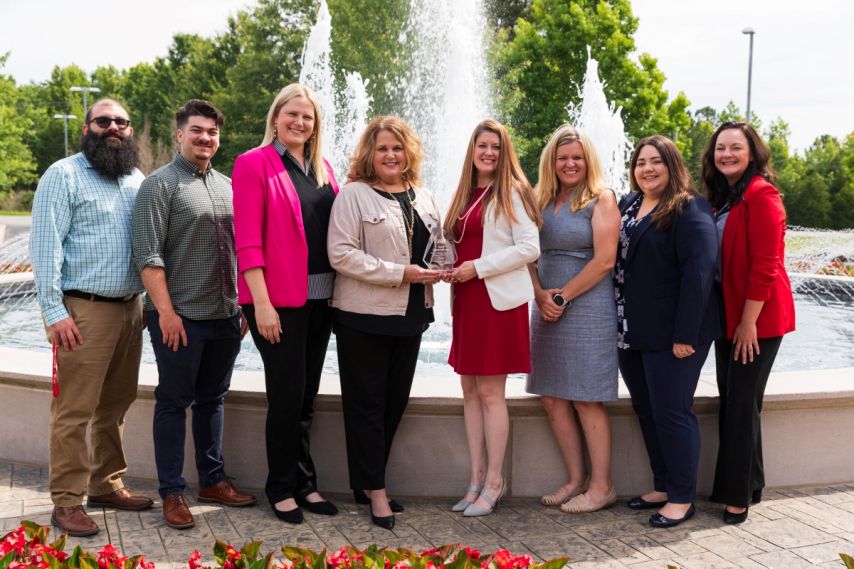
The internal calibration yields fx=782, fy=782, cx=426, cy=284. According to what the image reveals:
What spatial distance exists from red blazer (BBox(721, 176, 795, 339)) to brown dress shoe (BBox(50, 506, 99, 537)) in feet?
10.8

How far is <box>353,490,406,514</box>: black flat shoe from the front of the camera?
409 centimetres

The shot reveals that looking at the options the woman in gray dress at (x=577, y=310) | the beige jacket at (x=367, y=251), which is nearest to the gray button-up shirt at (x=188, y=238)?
the beige jacket at (x=367, y=251)

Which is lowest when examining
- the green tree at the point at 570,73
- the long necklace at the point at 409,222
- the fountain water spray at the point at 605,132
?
the long necklace at the point at 409,222

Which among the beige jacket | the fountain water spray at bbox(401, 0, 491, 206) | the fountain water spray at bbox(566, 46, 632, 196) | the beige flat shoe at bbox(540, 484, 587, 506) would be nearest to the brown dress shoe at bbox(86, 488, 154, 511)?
the beige jacket

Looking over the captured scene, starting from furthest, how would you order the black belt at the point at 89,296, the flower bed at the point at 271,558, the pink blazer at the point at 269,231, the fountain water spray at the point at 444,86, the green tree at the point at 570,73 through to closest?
1. the green tree at the point at 570,73
2. the fountain water spray at the point at 444,86
3. the black belt at the point at 89,296
4. the pink blazer at the point at 269,231
5. the flower bed at the point at 271,558

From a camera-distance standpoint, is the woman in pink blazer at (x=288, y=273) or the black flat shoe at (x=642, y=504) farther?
the black flat shoe at (x=642, y=504)

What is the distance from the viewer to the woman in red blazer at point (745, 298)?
12.6 feet

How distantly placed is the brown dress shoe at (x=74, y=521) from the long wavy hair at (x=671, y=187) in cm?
312

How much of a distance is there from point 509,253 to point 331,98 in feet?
69.1

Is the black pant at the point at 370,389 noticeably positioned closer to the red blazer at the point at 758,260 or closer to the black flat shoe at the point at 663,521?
the black flat shoe at the point at 663,521

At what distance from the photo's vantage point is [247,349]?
784 centimetres

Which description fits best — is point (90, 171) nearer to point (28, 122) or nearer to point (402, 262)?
point (402, 262)

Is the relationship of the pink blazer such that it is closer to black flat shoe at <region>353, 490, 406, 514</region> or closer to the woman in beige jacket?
the woman in beige jacket

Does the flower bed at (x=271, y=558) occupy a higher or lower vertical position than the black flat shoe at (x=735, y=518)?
higher
